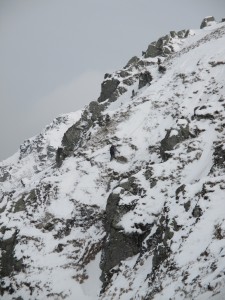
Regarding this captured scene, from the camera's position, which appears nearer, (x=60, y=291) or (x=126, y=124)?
(x=60, y=291)

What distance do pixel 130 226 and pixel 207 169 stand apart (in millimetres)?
8879

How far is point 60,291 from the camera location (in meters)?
32.9

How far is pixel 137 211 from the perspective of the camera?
107 ft

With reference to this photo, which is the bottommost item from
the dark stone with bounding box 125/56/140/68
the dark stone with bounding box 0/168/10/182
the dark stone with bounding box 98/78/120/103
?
the dark stone with bounding box 98/78/120/103

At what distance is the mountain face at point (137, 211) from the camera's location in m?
23.8

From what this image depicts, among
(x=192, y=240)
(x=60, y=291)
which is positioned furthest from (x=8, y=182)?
(x=192, y=240)

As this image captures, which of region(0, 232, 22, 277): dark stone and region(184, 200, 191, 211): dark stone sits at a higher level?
region(0, 232, 22, 277): dark stone

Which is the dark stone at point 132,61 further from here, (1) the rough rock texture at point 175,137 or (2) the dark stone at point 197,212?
(2) the dark stone at point 197,212

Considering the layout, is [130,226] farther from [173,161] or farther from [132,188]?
[173,161]

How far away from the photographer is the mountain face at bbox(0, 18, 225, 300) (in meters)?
23.8

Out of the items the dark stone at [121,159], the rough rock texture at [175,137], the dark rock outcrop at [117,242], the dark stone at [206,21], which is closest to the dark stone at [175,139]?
the rough rock texture at [175,137]

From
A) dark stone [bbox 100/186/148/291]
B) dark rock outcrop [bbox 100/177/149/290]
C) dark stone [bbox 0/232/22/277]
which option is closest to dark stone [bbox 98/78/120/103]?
dark stone [bbox 0/232/22/277]

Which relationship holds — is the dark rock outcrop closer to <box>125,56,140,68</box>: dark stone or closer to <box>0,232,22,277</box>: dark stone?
<box>0,232,22,277</box>: dark stone

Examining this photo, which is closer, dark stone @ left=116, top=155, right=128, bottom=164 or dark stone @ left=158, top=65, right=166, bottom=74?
dark stone @ left=116, top=155, right=128, bottom=164
